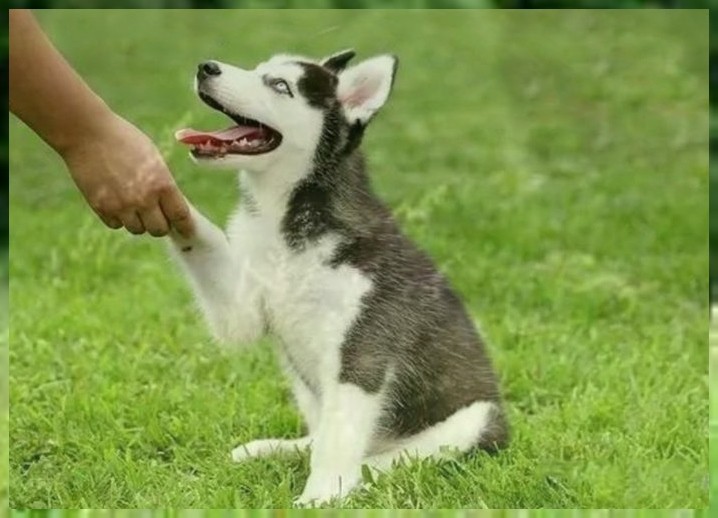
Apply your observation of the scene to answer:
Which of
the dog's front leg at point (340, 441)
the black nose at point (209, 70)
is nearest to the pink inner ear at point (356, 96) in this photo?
the black nose at point (209, 70)

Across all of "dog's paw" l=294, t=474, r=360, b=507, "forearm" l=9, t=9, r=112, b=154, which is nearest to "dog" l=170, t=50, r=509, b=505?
"dog's paw" l=294, t=474, r=360, b=507

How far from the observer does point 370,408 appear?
2.95 meters

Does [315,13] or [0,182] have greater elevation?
[315,13]

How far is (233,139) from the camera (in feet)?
9.41

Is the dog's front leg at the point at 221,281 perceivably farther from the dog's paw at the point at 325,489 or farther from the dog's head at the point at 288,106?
the dog's paw at the point at 325,489

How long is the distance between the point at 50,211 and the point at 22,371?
480mm

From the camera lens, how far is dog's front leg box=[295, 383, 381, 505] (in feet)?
9.50

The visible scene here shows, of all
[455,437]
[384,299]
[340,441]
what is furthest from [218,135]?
[455,437]

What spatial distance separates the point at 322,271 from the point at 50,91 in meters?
0.58

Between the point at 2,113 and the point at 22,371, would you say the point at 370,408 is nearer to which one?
the point at 22,371

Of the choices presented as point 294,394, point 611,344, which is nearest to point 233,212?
point 294,394

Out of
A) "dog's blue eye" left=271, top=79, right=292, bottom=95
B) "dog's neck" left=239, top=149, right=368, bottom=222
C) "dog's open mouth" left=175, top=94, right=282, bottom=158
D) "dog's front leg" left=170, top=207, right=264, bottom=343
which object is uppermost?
"dog's blue eye" left=271, top=79, right=292, bottom=95

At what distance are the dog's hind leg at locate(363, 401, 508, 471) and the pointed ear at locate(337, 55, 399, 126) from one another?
23.2 inches

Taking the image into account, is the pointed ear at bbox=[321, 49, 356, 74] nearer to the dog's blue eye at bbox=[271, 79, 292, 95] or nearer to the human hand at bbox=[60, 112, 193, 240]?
the dog's blue eye at bbox=[271, 79, 292, 95]
